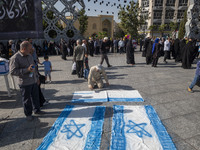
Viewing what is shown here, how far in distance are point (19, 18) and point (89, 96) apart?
589 inches

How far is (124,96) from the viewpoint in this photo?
16.7ft

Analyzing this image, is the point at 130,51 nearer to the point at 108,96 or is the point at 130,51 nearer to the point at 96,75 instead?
the point at 96,75

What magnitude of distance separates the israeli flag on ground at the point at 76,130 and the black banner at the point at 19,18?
15.1 m

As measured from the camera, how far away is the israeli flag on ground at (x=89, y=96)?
15.9 feet

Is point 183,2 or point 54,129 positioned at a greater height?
point 183,2

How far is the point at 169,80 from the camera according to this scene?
23.0 feet

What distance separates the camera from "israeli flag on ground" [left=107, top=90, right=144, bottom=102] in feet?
15.9

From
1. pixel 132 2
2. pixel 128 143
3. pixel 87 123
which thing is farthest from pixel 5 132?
pixel 132 2

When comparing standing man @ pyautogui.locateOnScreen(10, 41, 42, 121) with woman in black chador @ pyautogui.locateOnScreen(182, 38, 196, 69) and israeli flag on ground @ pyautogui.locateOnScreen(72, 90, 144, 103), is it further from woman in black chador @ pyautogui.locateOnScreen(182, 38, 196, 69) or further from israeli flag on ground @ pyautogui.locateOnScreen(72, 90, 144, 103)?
woman in black chador @ pyautogui.locateOnScreen(182, 38, 196, 69)

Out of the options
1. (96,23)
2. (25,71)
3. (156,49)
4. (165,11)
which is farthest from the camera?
(96,23)

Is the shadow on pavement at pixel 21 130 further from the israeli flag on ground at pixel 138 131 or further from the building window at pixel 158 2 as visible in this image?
the building window at pixel 158 2

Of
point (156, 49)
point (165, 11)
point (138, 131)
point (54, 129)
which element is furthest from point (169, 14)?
point (54, 129)

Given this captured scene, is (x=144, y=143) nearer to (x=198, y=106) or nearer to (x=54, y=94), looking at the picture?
(x=198, y=106)

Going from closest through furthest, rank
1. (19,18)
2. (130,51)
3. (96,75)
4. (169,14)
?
1. (96,75)
2. (130,51)
3. (19,18)
4. (169,14)
